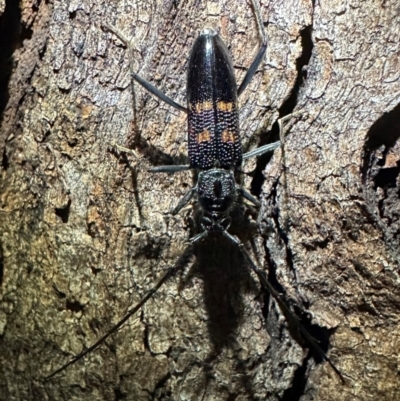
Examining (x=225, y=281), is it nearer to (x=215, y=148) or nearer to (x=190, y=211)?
(x=190, y=211)

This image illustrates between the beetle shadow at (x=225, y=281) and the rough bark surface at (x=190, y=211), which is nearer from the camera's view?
the rough bark surface at (x=190, y=211)

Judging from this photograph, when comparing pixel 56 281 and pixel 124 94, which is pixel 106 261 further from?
pixel 124 94

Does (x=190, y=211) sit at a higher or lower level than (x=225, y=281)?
higher

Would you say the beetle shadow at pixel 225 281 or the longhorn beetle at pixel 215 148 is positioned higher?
the longhorn beetle at pixel 215 148

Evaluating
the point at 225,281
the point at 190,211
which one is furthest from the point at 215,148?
the point at 225,281


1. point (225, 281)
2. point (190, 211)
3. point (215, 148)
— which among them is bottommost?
point (225, 281)
